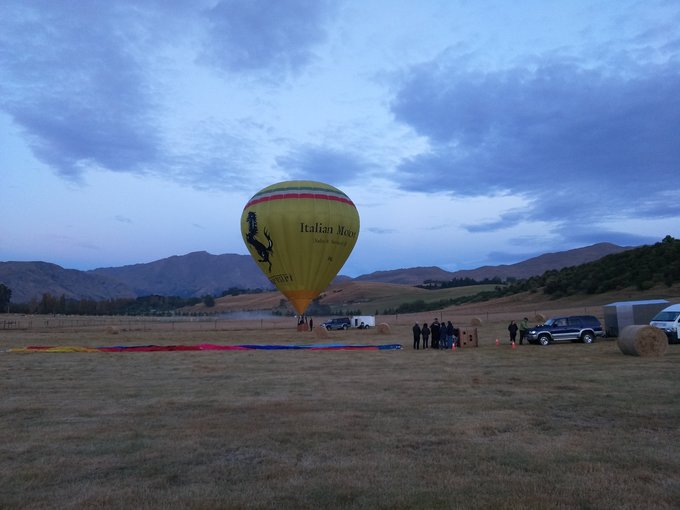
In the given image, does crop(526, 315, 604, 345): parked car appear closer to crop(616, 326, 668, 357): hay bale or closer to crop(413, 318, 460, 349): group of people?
crop(413, 318, 460, 349): group of people

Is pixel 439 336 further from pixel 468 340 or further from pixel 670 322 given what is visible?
pixel 670 322

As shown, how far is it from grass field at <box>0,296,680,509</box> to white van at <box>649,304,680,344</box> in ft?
24.7

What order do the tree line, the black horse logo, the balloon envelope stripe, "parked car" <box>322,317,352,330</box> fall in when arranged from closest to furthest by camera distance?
1. the balloon envelope stripe
2. the black horse logo
3. "parked car" <box>322,317,352,330</box>
4. the tree line

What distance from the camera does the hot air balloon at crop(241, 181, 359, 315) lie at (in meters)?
38.0

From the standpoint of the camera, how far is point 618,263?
70.8m

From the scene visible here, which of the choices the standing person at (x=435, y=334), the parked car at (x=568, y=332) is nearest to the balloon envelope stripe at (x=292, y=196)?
the standing person at (x=435, y=334)

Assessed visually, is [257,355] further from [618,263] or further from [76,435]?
[618,263]

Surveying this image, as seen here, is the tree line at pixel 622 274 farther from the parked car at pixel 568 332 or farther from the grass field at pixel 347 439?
the grass field at pixel 347 439

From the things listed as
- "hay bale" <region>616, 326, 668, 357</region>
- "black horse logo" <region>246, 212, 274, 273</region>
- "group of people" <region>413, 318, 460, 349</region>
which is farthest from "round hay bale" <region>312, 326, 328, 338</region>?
"hay bale" <region>616, 326, 668, 357</region>

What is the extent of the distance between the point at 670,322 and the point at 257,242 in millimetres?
25126

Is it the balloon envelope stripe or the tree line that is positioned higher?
the balloon envelope stripe

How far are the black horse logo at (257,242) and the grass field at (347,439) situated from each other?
21610mm

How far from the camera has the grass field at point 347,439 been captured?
21.6 ft

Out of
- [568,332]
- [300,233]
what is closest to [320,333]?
[300,233]
